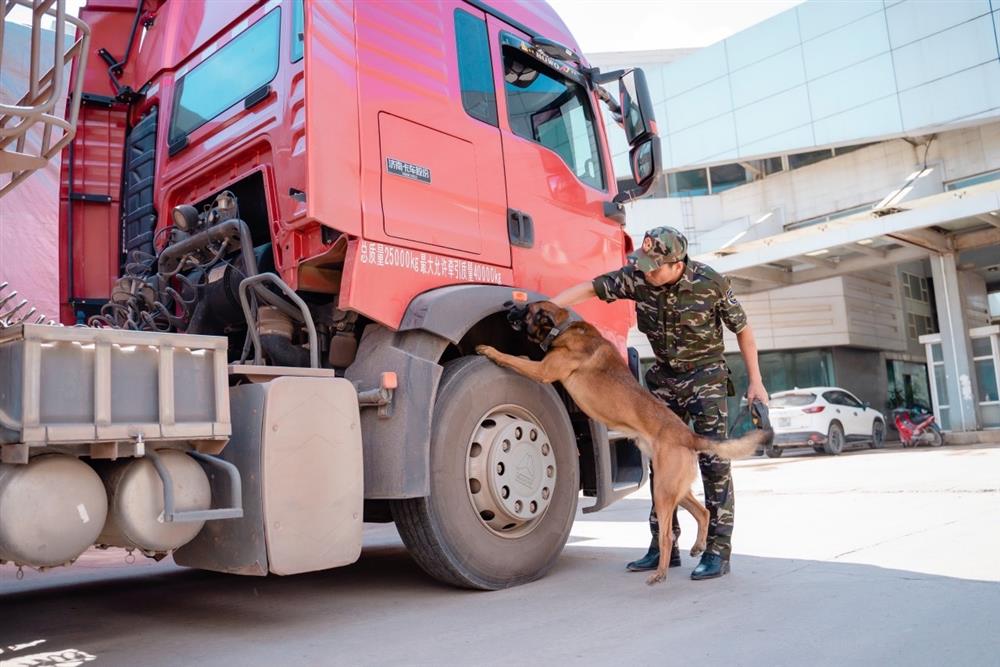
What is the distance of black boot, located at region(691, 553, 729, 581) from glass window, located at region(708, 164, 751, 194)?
2240 cm

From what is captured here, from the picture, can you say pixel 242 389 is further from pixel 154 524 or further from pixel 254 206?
pixel 254 206

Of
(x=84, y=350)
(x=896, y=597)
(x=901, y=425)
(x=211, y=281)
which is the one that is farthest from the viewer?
(x=901, y=425)

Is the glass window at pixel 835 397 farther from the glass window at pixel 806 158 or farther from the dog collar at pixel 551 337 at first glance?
the dog collar at pixel 551 337

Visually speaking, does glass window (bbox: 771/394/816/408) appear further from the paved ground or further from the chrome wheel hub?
the chrome wheel hub

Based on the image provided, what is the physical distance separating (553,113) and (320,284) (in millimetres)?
2125

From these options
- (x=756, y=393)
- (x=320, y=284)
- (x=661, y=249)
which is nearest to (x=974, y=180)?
(x=756, y=393)

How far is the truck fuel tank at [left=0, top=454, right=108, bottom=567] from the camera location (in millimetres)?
2568

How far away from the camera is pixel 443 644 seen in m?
3.18

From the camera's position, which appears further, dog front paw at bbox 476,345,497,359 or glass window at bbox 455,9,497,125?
glass window at bbox 455,9,497,125

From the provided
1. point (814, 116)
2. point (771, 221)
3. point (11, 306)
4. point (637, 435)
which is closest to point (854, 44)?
point (814, 116)

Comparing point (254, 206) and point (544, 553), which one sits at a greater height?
point (254, 206)

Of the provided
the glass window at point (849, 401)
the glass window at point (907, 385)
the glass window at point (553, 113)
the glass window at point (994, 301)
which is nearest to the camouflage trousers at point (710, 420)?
the glass window at point (553, 113)

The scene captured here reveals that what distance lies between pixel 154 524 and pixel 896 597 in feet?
10.5

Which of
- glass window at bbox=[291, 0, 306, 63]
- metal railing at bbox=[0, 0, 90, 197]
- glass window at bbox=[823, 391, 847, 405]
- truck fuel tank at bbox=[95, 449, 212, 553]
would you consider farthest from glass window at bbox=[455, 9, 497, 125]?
glass window at bbox=[823, 391, 847, 405]
